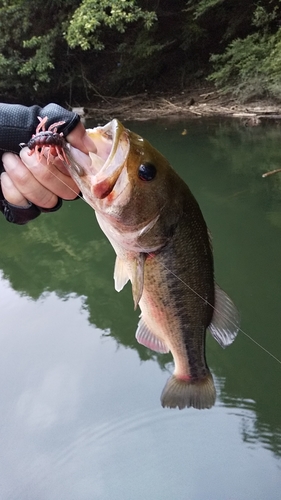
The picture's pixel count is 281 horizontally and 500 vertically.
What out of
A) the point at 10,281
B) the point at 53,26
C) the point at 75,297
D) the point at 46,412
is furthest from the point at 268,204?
the point at 53,26

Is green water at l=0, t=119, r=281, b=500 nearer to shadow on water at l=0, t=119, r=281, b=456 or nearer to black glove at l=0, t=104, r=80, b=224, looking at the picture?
shadow on water at l=0, t=119, r=281, b=456

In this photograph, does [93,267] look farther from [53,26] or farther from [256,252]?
[53,26]

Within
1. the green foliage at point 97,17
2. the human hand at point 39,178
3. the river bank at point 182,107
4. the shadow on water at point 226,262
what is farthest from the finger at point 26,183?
the green foliage at point 97,17

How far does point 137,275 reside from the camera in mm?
1482

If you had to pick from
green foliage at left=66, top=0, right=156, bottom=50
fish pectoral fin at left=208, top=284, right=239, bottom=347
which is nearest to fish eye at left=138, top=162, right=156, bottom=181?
fish pectoral fin at left=208, top=284, right=239, bottom=347

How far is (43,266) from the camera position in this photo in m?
5.95

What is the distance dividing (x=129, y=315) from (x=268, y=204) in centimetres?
274

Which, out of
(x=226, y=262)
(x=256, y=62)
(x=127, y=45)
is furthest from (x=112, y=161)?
(x=127, y=45)

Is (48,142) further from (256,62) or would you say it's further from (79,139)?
(256,62)

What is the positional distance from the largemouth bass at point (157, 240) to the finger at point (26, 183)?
0.16 m

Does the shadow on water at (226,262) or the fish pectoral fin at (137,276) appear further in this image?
the shadow on water at (226,262)

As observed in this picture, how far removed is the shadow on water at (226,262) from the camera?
12.4ft

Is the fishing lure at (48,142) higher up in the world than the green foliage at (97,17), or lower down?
lower down

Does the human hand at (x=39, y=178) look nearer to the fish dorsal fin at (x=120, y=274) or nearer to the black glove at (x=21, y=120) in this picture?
the black glove at (x=21, y=120)
